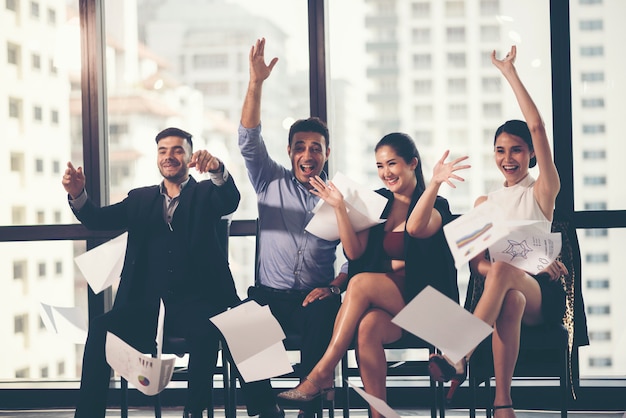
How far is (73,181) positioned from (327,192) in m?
1.08

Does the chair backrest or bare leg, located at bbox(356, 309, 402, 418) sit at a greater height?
the chair backrest

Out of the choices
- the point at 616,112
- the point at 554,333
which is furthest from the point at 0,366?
the point at 616,112

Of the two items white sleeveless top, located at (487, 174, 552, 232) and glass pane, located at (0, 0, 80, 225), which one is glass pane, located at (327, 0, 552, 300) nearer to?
white sleeveless top, located at (487, 174, 552, 232)

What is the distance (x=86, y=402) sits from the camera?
257 cm

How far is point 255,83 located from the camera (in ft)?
9.07

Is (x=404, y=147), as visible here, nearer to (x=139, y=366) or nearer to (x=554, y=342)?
(x=554, y=342)

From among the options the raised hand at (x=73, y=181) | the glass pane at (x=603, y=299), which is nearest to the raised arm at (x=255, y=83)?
the raised hand at (x=73, y=181)

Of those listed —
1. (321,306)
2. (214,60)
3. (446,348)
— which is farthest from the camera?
(214,60)

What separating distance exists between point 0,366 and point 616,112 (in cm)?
331

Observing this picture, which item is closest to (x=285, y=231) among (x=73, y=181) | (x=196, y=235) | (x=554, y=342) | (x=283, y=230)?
(x=283, y=230)

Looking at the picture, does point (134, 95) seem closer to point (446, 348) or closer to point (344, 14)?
point (344, 14)

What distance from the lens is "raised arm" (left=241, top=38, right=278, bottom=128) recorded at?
276 centimetres

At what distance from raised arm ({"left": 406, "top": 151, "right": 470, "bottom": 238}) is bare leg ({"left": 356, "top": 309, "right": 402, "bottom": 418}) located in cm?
36

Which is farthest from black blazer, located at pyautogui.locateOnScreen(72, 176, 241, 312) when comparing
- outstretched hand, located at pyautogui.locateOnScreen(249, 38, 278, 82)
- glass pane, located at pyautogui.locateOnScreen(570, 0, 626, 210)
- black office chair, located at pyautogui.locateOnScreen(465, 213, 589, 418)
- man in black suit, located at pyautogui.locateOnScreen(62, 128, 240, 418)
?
glass pane, located at pyautogui.locateOnScreen(570, 0, 626, 210)
